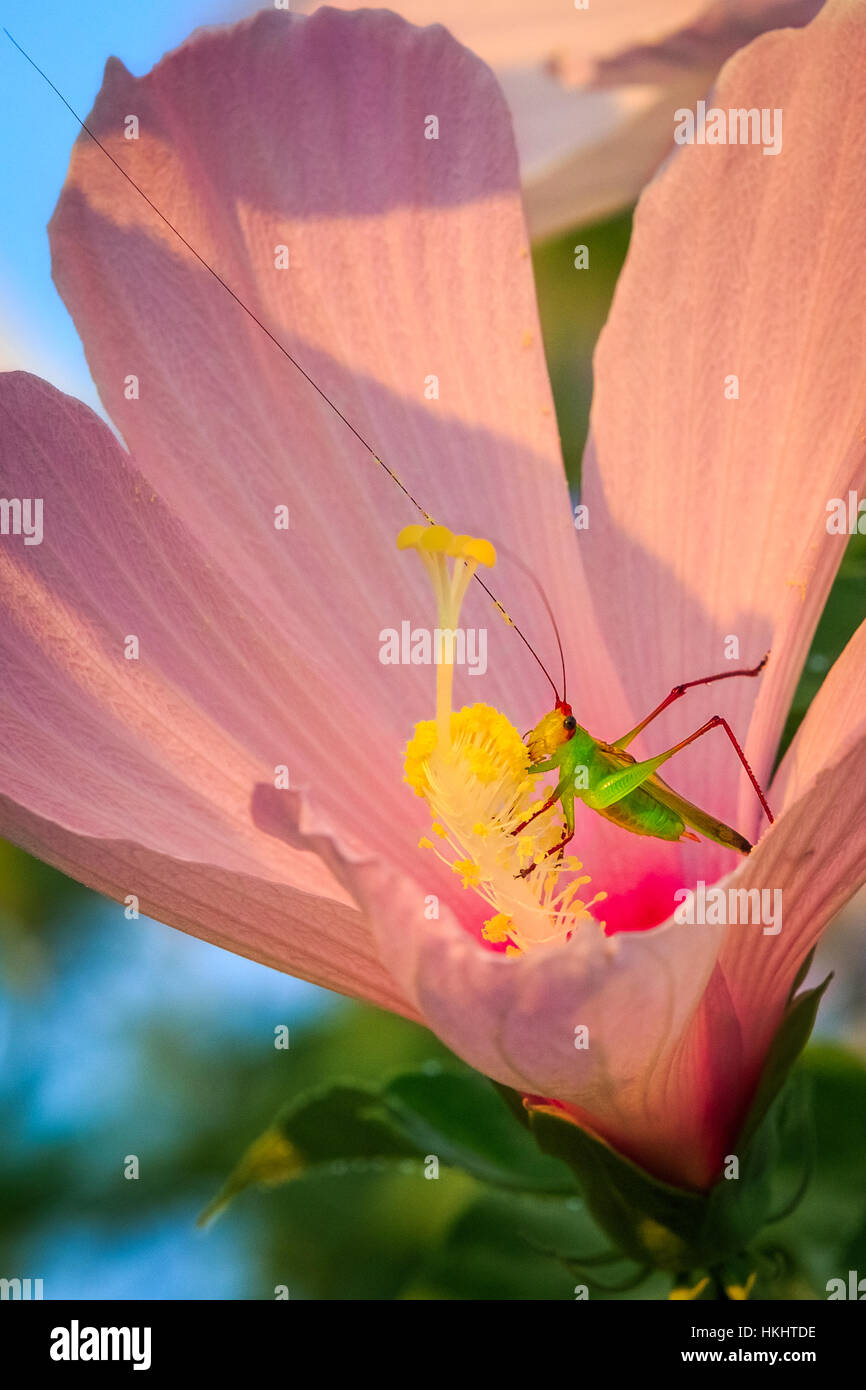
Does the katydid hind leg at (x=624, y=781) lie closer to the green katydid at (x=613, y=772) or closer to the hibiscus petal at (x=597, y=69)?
the green katydid at (x=613, y=772)

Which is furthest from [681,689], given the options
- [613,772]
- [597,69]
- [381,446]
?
[597,69]

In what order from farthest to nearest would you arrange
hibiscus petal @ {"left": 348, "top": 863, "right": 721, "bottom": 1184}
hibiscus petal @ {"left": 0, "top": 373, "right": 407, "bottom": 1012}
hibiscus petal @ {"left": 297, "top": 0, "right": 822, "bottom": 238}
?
hibiscus petal @ {"left": 297, "top": 0, "right": 822, "bottom": 238} < hibiscus petal @ {"left": 0, "top": 373, "right": 407, "bottom": 1012} < hibiscus petal @ {"left": 348, "top": 863, "right": 721, "bottom": 1184}

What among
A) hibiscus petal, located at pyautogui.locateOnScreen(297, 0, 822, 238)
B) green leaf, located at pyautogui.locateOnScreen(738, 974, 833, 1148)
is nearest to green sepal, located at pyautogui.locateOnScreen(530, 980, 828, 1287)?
green leaf, located at pyautogui.locateOnScreen(738, 974, 833, 1148)

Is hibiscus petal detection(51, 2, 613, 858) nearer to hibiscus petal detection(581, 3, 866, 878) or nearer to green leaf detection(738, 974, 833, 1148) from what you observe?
hibiscus petal detection(581, 3, 866, 878)

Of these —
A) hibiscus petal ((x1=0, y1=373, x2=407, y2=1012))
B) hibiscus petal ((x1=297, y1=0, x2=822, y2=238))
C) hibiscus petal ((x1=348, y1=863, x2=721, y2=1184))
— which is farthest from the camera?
hibiscus petal ((x1=297, y1=0, x2=822, y2=238))

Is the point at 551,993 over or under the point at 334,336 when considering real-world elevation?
under

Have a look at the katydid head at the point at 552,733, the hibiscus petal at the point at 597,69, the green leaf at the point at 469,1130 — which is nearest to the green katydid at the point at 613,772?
→ the katydid head at the point at 552,733

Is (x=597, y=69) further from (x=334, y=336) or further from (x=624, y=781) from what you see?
(x=624, y=781)

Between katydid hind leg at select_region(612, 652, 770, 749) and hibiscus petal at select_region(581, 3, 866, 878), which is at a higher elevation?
hibiscus petal at select_region(581, 3, 866, 878)
